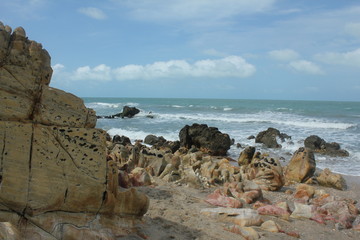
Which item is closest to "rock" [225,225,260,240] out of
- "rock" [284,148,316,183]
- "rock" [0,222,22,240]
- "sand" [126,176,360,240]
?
"sand" [126,176,360,240]

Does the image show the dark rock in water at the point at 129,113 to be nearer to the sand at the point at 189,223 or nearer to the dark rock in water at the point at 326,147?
the dark rock in water at the point at 326,147

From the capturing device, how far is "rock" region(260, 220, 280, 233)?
625 cm

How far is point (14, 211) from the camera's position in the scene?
4.11 meters

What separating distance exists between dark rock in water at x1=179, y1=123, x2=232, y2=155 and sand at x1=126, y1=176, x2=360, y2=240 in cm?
985

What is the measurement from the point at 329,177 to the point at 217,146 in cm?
811

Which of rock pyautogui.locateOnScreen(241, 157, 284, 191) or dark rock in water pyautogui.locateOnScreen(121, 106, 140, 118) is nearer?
rock pyautogui.locateOnScreen(241, 157, 284, 191)

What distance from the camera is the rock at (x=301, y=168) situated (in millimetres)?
11500

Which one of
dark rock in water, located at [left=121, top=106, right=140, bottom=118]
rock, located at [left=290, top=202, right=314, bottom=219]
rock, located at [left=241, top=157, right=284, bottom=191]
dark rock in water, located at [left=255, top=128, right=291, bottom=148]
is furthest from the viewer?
dark rock in water, located at [left=121, top=106, right=140, bottom=118]

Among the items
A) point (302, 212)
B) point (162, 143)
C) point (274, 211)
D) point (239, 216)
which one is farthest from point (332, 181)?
point (162, 143)

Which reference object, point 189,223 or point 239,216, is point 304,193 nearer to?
point 239,216

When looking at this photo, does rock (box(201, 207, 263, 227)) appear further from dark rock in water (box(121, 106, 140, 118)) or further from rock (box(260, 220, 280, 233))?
dark rock in water (box(121, 106, 140, 118))

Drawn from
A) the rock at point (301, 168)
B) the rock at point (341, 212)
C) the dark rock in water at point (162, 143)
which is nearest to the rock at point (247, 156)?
the rock at point (301, 168)

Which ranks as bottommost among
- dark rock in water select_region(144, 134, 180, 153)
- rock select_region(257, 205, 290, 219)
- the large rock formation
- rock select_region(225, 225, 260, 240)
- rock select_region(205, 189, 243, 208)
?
dark rock in water select_region(144, 134, 180, 153)

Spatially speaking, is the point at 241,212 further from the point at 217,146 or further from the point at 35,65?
the point at 217,146
